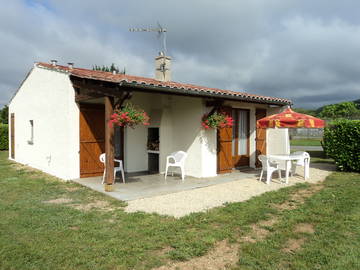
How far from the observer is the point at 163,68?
10625 mm

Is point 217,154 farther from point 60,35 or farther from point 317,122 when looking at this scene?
point 60,35

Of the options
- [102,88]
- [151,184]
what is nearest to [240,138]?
[151,184]

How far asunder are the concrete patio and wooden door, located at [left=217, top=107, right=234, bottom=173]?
0.29m

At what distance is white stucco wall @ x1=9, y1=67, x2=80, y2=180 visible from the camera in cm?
782

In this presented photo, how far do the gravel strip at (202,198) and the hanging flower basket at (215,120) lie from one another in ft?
5.84

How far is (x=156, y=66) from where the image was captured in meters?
10.8

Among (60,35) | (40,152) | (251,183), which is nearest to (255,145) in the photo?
(251,183)

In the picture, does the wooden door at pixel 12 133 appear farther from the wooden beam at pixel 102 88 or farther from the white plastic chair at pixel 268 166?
the white plastic chair at pixel 268 166

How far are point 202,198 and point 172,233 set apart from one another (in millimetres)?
2079

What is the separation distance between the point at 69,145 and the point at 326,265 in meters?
7.09

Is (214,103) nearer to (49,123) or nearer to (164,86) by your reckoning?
(164,86)

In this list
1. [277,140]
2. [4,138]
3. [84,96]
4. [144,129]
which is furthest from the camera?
[4,138]

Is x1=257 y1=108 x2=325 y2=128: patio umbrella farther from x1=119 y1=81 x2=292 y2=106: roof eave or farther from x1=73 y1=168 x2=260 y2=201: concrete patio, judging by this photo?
x1=73 y1=168 x2=260 y2=201: concrete patio

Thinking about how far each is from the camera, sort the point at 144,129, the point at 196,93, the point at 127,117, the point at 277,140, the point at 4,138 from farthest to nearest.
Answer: the point at 4,138, the point at 277,140, the point at 144,129, the point at 196,93, the point at 127,117
